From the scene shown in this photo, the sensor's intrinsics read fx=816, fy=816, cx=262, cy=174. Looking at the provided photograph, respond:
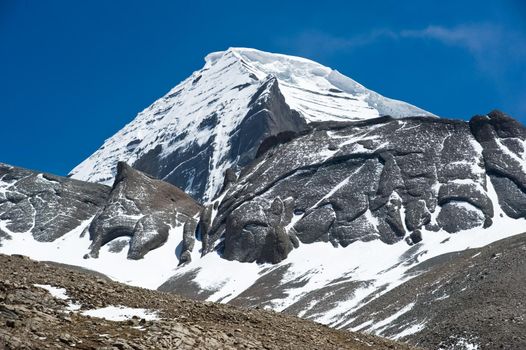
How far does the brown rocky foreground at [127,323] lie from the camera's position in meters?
26.8

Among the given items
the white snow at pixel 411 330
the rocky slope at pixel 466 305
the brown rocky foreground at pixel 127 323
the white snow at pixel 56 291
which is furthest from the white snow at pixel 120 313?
the white snow at pixel 411 330

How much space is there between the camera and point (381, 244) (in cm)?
18400

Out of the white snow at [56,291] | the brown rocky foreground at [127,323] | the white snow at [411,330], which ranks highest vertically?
the white snow at [56,291]

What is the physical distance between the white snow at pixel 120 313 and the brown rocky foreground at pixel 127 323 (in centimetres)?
43

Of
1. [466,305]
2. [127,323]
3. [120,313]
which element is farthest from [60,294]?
[466,305]

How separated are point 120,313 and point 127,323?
2501 mm

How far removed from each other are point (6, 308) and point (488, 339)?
2220 inches

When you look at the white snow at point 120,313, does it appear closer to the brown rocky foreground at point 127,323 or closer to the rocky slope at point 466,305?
the brown rocky foreground at point 127,323

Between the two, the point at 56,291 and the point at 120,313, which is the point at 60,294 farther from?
the point at 120,313

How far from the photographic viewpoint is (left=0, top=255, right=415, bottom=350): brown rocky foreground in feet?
88.1

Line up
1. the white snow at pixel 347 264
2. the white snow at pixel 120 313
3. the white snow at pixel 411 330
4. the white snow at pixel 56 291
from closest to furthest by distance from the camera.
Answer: the white snow at pixel 120 313 → the white snow at pixel 56 291 → the white snow at pixel 411 330 → the white snow at pixel 347 264

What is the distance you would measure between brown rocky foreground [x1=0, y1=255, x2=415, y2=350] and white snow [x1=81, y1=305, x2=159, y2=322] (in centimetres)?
43

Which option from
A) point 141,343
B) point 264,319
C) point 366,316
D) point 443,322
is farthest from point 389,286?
point 141,343

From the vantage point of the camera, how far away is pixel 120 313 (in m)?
33.0
